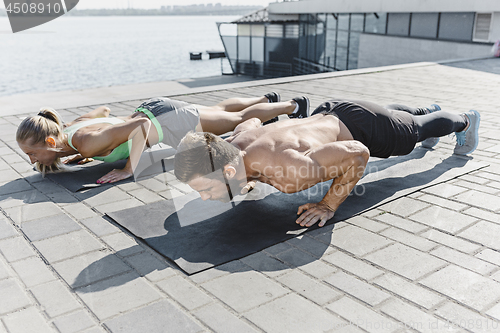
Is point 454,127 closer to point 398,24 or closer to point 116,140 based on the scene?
point 116,140

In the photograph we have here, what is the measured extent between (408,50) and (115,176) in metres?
16.6

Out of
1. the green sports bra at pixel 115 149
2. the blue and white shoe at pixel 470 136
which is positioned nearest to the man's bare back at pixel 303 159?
Result: the green sports bra at pixel 115 149

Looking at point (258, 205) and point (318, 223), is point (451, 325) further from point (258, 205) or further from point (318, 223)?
point (258, 205)

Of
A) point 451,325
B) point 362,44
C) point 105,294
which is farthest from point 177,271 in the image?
point 362,44

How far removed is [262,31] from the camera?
64.8ft

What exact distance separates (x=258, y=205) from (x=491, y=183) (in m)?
2.26

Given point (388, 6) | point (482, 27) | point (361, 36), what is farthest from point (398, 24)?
point (482, 27)

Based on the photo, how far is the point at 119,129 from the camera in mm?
4207

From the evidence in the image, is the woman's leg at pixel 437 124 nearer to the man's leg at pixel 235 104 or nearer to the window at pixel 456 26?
the man's leg at pixel 235 104

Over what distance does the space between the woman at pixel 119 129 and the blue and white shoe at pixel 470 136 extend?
192 cm

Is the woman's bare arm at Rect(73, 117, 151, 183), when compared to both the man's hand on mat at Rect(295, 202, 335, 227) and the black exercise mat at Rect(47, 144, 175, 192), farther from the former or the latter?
the man's hand on mat at Rect(295, 202, 335, 227)

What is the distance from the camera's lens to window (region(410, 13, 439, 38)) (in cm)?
1697

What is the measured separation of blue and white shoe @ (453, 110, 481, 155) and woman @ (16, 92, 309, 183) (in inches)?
75.7

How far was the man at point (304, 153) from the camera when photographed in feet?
9.62
